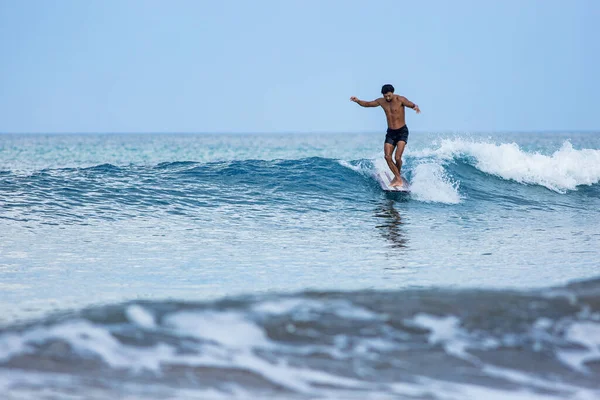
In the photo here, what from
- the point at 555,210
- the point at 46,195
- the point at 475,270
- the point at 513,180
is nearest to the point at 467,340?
the point at 475,270

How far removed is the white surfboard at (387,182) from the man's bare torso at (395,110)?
124cm

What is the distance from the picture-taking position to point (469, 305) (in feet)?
15.0

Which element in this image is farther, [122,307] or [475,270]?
[475,270]

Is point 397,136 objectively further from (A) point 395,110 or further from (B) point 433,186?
(B) point 433,186

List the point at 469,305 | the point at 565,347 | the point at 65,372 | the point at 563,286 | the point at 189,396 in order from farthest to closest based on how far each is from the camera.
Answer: the point at 563,286
the point at 469,305
the point at 565,347
the point at 65,372
the point at 189,396

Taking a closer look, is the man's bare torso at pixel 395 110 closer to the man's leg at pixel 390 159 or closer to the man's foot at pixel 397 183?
the man's leg at pixel 390 159

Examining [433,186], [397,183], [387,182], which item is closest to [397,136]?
[397,183]

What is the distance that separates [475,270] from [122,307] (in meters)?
3.39

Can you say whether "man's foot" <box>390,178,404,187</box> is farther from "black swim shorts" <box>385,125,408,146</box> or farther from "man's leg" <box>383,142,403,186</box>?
"black swim shorts" <box>385,125,408,146</box>

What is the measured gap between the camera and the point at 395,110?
12.1 metres

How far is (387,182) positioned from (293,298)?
8884 millimetres

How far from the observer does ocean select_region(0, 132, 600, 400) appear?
374 cm

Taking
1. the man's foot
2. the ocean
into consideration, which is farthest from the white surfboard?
the ocean

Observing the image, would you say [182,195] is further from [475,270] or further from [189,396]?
[189,396]
